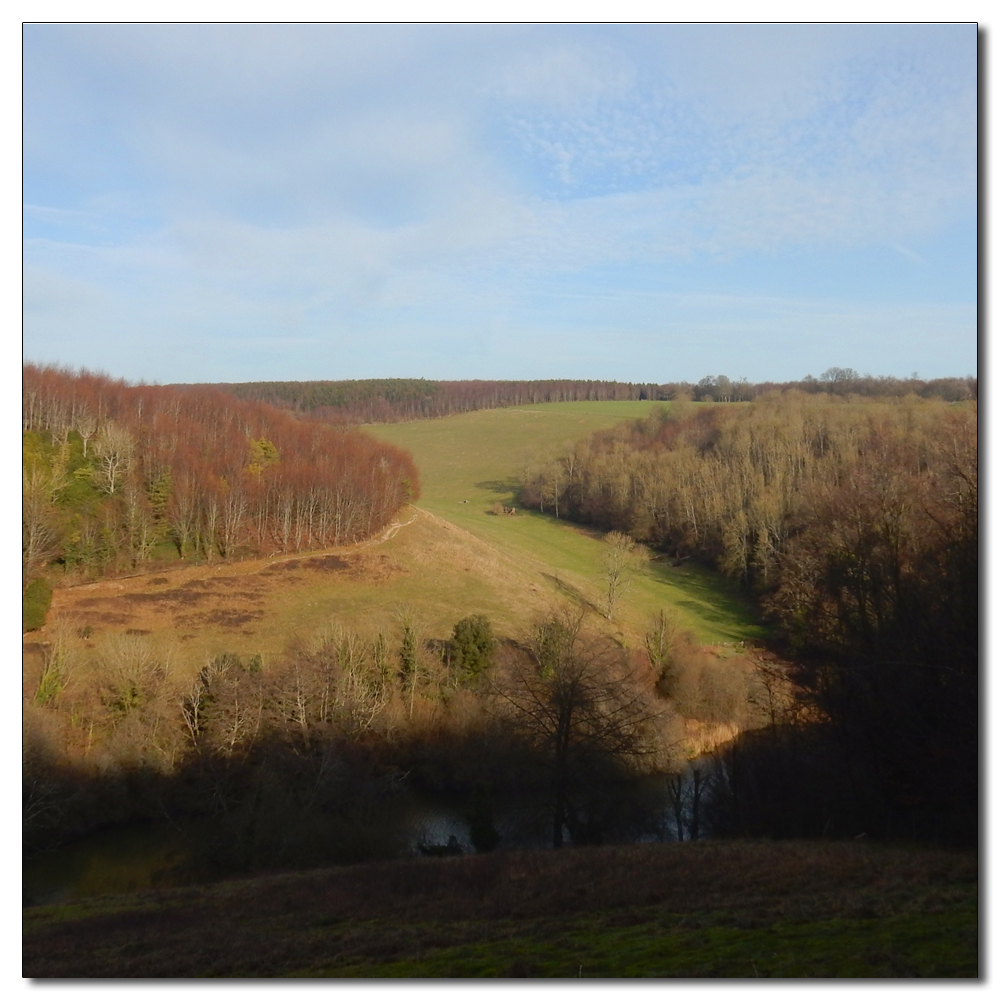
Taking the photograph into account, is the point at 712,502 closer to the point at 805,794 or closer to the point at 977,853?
the point at 805,794

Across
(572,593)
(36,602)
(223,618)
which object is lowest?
(572,593)

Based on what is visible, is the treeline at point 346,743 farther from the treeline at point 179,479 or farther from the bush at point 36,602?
the treeline at point 179,479

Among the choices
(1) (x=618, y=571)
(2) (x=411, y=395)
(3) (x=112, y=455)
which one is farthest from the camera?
(2) (x=411, y=395)

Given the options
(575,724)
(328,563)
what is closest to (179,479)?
(328,563)

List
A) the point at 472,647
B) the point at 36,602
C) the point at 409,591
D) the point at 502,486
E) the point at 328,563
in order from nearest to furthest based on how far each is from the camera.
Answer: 1. the point at 36,602
2. the point at 472,647
3. the point at 409,591
4. the point at 328,563
5. the point at 502,486

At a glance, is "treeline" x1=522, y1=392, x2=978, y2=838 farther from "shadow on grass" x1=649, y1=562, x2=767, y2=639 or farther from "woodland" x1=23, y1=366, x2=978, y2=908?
"shadow on grass" x1=649, y1=562, x2=767, y2=639

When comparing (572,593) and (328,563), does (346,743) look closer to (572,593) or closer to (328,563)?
(328,563)

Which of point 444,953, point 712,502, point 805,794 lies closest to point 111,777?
point 444,953
